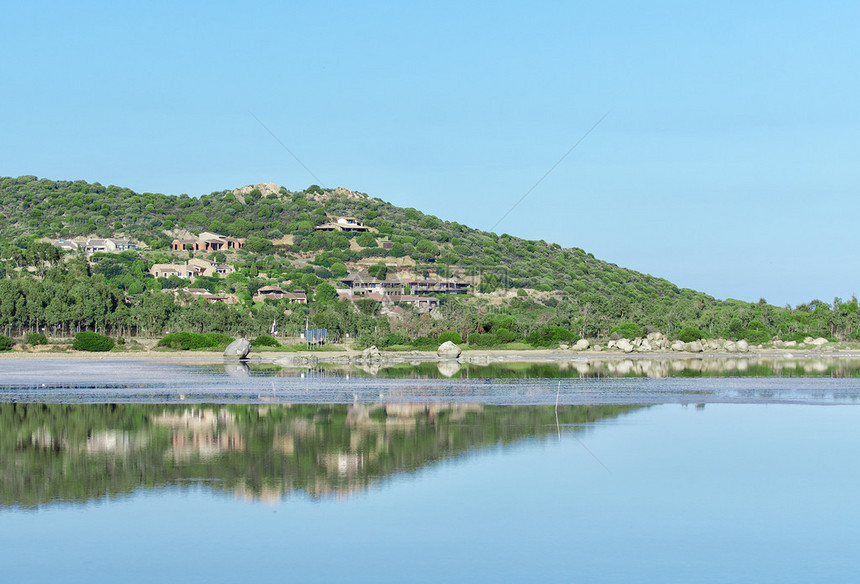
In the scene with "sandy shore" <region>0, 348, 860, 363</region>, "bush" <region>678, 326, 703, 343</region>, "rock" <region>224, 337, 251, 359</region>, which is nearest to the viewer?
"rock" <region>224, 337, 251, 359</region>

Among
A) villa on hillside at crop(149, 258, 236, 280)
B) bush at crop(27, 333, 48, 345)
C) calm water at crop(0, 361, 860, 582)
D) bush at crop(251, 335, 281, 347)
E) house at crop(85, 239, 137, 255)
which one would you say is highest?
house at crop(85, 239, 137, 255)

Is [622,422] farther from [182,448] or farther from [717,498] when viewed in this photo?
[182,448]

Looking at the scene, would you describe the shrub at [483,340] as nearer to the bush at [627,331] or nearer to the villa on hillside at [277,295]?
the bush at [627,331]

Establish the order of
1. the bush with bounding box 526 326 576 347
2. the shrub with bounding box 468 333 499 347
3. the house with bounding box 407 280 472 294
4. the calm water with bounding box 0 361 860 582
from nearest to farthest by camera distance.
Answer: the calm water with bounding box 0 361 860 582 < the shrub with bounding box 468 333 499 347 < the bush with bounding box 526 326 576 347 < the house with bounding box 407 280 472 294

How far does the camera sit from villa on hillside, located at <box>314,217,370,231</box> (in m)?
172

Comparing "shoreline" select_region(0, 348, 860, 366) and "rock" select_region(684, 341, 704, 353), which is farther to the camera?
"rock" select_region(684, 341, 704, 353)

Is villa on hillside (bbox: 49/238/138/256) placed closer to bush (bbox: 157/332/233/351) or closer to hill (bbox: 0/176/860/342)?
hill (bbox: 0/176/860/342)

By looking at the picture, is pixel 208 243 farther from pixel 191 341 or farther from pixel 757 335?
pixel 757 335

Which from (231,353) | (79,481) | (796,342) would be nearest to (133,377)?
(231,353)

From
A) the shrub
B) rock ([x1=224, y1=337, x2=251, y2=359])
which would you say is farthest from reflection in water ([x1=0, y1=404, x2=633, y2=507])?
the shrub

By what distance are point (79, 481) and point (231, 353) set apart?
151ft

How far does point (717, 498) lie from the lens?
54.0 feet

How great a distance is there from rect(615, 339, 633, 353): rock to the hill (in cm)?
1086

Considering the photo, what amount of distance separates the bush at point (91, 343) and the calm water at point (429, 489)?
1532 inches
